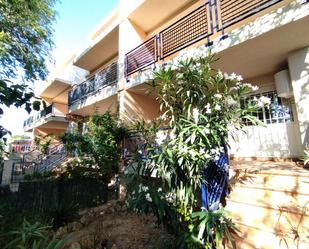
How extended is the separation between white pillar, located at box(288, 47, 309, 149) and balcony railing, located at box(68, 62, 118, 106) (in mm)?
6974

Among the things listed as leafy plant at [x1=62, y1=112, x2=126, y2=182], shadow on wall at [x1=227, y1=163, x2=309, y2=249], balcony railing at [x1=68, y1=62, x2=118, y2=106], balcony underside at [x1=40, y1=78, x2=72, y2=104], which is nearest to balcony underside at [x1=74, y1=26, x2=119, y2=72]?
balcony railing at [x1=68, y1=62, x2=118, y2=106]

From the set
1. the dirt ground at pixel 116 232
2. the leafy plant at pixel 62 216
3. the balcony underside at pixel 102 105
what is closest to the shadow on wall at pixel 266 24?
the dirt ground at pixel 116 232

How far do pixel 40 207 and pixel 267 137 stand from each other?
7.88 metres

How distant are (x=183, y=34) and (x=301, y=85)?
408 centimetres

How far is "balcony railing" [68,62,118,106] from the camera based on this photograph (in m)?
10.1

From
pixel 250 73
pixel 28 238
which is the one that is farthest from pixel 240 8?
pixel 28 238

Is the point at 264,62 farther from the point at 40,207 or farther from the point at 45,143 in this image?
the point at 45,143

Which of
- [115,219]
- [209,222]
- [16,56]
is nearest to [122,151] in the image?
[115,219]

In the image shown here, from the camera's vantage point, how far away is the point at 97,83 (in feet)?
36.1

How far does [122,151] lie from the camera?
744 centimetres

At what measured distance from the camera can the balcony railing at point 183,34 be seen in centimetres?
636

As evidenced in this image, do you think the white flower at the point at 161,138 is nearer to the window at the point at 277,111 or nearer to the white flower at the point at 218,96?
the white flower at the point at 218,96

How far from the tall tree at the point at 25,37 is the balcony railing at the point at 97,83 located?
83.5 inches

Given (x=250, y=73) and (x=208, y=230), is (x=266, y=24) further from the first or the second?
(x=208, y=230)
